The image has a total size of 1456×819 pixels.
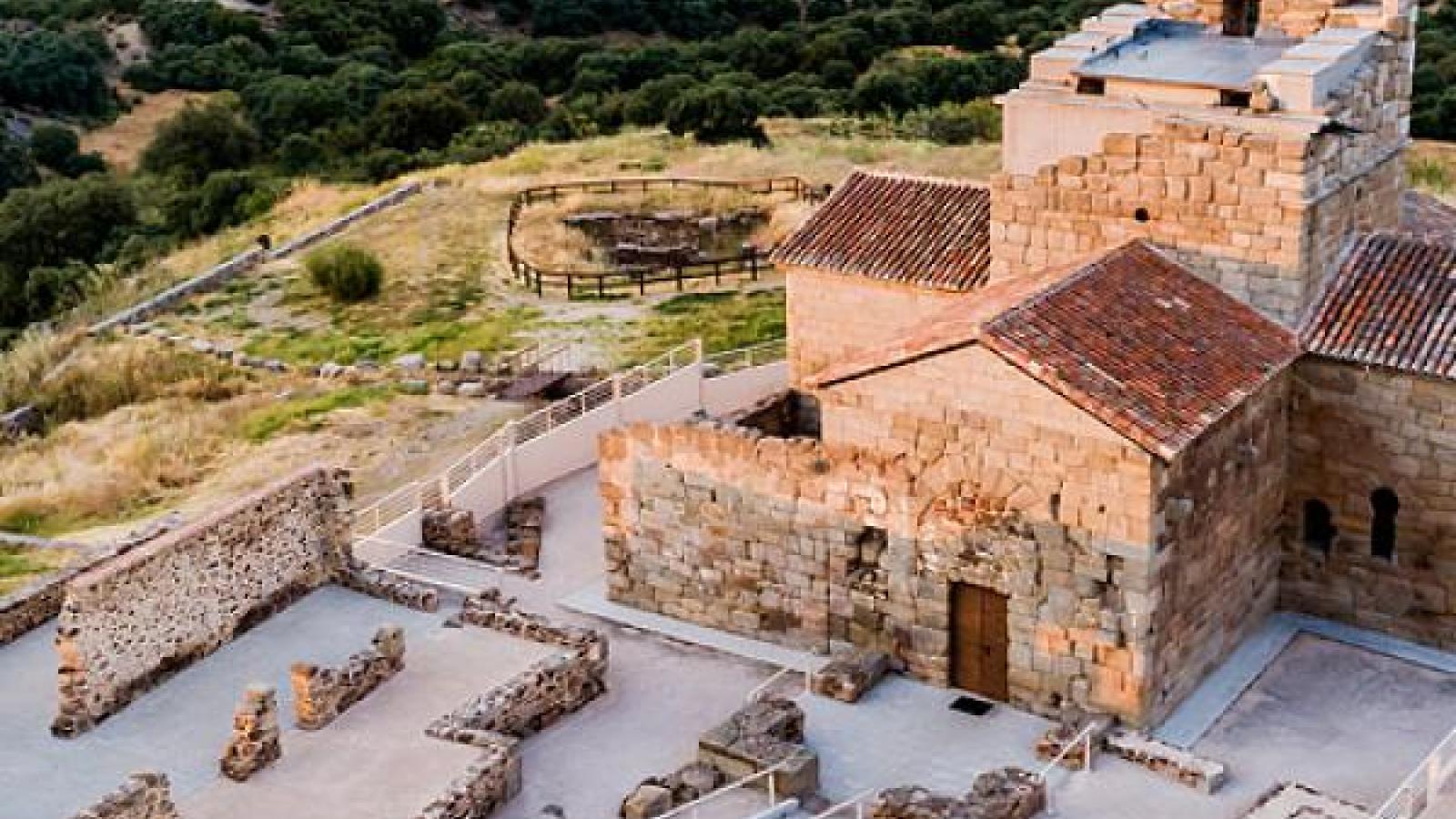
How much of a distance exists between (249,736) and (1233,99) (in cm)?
1260

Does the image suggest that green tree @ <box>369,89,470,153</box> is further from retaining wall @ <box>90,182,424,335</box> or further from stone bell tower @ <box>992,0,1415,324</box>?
stone bell tower @ <box>992,0,1415,324</box>

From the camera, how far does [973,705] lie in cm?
2089

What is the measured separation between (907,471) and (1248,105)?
5.60 m

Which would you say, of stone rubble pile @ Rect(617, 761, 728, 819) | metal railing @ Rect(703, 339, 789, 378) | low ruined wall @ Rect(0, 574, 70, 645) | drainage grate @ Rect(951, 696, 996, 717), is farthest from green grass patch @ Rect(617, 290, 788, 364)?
stone rubble pile @ Rect(617, 761, 728, 819)

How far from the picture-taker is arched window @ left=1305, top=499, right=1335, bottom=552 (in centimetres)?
→ 2195

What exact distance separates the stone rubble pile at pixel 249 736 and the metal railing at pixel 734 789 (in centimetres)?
403

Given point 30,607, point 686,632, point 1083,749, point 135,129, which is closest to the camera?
point 1083,749

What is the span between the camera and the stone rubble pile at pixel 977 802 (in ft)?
59.2

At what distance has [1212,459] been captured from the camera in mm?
20156

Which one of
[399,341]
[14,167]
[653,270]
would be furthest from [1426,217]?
[14,167]

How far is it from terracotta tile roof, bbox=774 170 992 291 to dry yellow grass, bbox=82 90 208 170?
142ft

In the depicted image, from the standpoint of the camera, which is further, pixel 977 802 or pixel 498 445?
pixel 498 445

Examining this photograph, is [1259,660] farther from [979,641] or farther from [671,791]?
[671,791]

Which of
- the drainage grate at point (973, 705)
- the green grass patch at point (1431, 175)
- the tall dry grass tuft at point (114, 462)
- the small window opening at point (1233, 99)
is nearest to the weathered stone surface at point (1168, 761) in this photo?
the drainage grate at point (973, 705)
